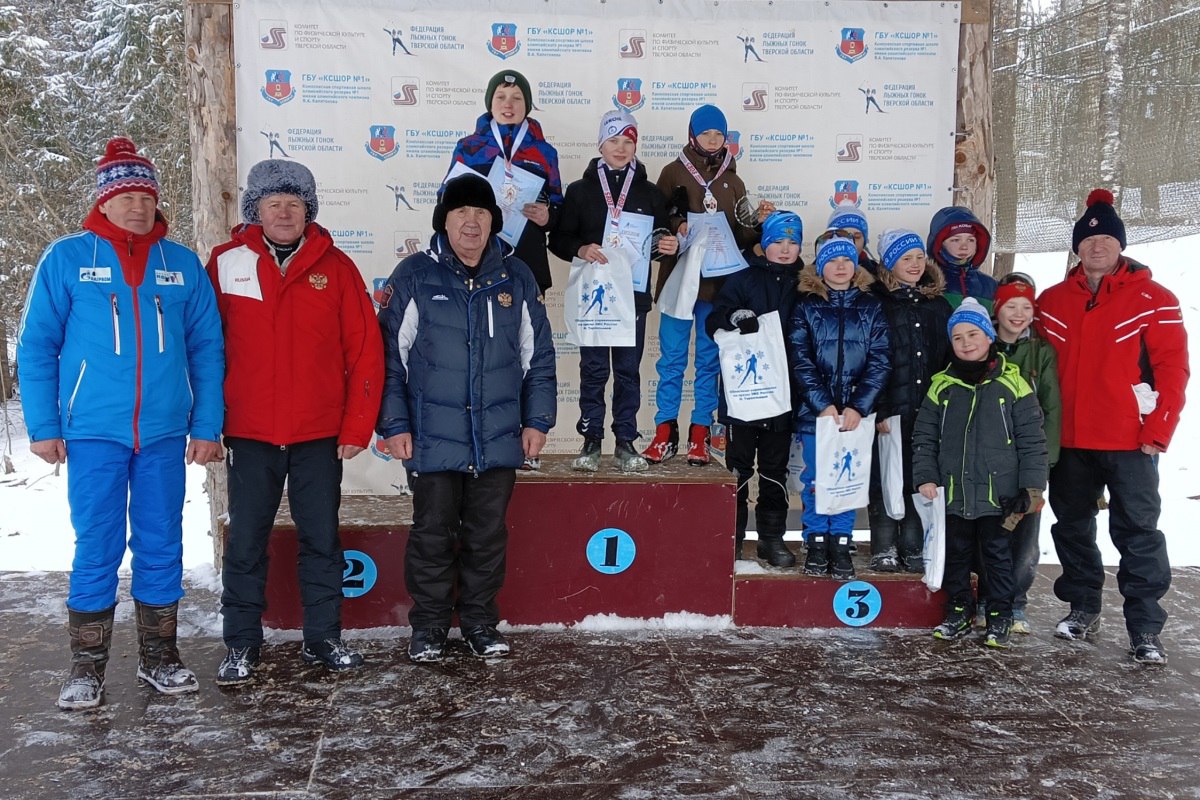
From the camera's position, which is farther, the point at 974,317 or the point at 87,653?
the point at 974,317

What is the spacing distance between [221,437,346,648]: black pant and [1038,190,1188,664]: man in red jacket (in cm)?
322

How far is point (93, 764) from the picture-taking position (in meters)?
2.94


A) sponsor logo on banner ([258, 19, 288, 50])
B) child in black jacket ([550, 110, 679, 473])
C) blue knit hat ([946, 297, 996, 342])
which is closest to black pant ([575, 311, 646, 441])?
child in black jacket ([550, 110, 679, 473])

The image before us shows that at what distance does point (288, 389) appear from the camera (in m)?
3.57

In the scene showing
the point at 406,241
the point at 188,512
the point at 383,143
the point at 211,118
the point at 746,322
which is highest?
the point at 211,118

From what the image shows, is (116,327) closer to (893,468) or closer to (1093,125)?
(893,468)

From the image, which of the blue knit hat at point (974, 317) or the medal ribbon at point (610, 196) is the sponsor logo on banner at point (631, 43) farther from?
the blue knit hat at point (974, 317)

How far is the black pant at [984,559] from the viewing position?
13.5ft

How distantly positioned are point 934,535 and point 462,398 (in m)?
2.16

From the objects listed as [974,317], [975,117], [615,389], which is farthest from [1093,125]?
[615,389]

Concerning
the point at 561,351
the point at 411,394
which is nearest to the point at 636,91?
the point at 561,351

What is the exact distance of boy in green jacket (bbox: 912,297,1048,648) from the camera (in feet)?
13.2

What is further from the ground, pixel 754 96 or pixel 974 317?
pixel 754 96

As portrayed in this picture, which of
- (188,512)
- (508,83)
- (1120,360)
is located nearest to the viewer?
(1120,360)
